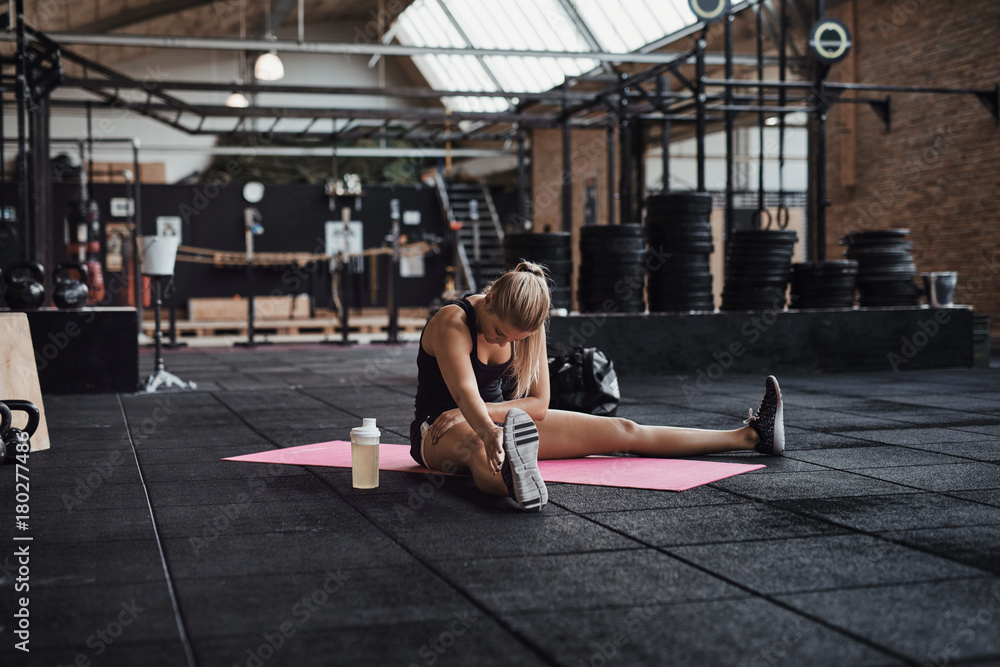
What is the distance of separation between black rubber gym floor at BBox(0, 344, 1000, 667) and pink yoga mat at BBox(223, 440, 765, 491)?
0.11 metres

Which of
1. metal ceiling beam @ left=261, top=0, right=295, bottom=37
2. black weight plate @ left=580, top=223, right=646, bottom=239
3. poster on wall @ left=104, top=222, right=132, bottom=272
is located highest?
metal ceiling beam @ left=261, top=0, right=295, bottom=37

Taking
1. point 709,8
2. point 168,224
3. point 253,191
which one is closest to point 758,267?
point 709,8

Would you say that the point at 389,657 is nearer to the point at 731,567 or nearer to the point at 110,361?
the point at 731,567

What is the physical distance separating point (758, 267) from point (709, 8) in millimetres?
2160

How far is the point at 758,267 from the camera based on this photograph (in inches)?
311

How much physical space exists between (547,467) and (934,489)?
53.0 inches

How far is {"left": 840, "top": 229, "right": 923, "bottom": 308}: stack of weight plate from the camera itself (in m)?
8.32

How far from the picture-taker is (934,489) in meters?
3.29

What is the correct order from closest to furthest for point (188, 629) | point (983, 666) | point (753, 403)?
1. point (983, 666)
2. point (188, 629)
3. point (753, 403)

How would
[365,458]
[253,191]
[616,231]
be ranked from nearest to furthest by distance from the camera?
[365,458] → [616,231] → [253,191]

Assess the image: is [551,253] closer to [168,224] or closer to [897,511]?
[897,511]

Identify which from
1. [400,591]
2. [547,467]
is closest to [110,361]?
[547,467]

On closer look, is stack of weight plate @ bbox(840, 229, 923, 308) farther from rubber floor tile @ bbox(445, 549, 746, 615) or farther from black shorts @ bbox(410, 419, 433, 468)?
rubber floor tile @ bbox(445, 549, 746, 615)

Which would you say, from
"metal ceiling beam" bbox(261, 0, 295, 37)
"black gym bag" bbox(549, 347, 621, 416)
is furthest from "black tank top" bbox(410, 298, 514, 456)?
"metal ceiling beam" bbox(261, 0, 295, 37)
